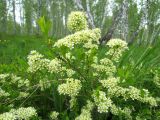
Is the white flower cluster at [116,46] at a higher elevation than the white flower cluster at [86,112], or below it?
higher

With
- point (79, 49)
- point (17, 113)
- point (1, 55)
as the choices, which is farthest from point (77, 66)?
point (1, 55)

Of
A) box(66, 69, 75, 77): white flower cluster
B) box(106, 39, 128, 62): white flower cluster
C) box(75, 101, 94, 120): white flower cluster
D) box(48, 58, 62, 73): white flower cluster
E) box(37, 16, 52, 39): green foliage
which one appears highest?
box(37, 16, 52, 39): green foliage

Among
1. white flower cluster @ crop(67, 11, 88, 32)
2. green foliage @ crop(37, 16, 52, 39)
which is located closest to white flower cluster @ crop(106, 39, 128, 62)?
white flower cluster @ crop(67, 11, 88, 32)

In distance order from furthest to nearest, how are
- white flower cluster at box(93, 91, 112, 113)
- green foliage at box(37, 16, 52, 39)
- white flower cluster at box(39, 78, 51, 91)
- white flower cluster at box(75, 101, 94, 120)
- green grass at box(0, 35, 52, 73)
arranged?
green grass at box(0, 35, 52, 73) → white flower cluster at box(39, 78, 51, 91) → white flower cluster at box(75, 101, 94, 120) → white flower cluster at box(93, 91, 112, 113) → green foliage at box(37, 16, 52, 39)

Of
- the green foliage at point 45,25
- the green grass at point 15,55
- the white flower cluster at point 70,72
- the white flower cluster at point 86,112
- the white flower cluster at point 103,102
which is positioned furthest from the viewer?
the green grass at point 15,55

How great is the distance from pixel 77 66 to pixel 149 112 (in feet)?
2.00

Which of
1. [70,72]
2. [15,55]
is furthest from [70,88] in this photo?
[15,55]

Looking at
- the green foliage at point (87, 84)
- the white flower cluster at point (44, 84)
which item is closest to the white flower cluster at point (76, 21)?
the green foliage at point (87, 84)

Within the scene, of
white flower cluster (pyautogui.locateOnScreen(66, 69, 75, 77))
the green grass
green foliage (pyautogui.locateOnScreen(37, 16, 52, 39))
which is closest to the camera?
green foliage (pyautogui.locateOnScreen(37, 16, 52, 39))

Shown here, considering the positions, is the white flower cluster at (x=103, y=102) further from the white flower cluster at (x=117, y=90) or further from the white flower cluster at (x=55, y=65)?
the white flower cluster at (x=55, y=65)

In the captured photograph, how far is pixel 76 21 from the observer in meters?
2.61

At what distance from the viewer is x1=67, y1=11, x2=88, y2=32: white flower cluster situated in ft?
8.51

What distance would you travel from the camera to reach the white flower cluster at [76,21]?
8.51ft

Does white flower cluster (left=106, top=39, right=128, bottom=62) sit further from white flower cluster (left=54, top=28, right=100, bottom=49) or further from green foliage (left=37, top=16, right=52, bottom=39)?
green foliage (left=37, top=16, right=52, bottom=39)
